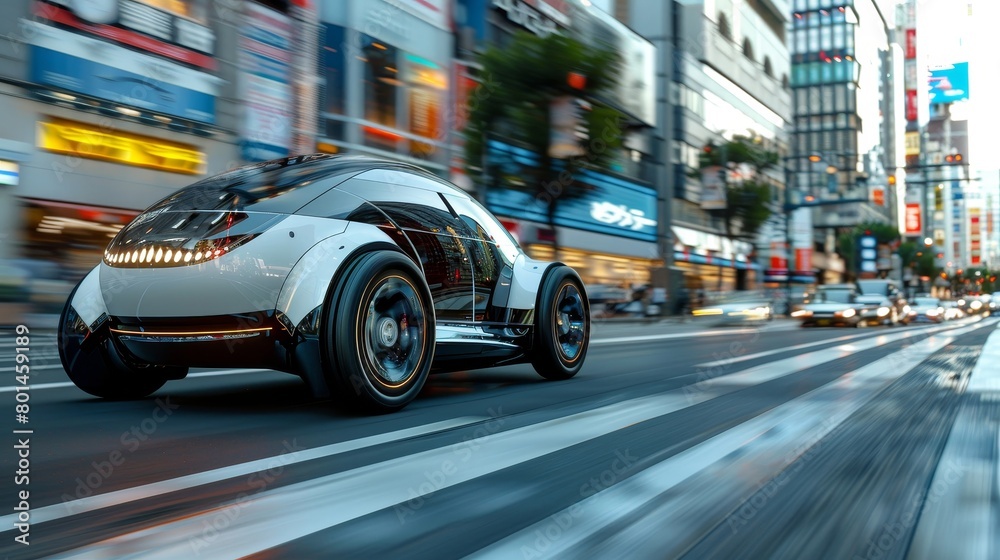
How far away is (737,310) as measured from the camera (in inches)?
1060

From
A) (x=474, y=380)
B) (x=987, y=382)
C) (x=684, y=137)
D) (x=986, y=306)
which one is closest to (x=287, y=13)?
(x=474, y=380)

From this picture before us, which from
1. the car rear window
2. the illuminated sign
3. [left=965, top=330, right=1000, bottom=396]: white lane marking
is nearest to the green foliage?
the illuminated sign

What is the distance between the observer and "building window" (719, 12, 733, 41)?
55.5 m

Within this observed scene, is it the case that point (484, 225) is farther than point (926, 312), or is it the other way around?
point (926, 312)

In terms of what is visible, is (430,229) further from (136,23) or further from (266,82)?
(266,82)

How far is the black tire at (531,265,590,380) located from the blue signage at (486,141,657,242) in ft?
61.9

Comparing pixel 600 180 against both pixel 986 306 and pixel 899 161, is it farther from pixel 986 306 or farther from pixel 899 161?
pixel 899 161

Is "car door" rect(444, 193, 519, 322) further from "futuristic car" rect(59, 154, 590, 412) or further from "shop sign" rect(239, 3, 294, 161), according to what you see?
"shop sign" rect(239, 3, 294, 161)

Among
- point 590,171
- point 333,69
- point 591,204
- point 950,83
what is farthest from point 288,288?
point 950,83

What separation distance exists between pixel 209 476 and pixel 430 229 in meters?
2.31

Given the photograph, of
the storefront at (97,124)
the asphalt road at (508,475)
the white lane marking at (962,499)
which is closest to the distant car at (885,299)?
the storefront at (97,124)

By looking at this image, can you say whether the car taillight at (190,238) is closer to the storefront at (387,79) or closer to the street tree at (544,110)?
the storefront at (387,79)

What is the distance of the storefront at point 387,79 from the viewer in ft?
75.8

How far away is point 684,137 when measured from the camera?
50.4m
